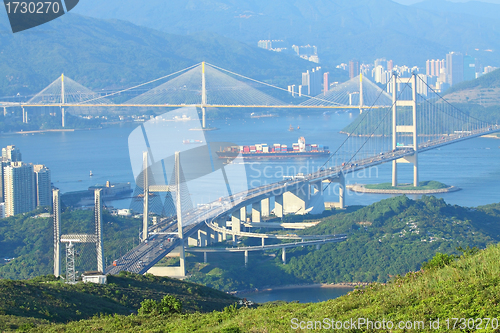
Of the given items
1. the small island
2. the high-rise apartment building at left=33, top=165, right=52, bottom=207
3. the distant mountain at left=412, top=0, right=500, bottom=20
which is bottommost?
the small island

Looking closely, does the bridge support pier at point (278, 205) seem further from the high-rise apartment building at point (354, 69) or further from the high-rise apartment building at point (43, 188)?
the high-rise apartment building at point (354, 69)

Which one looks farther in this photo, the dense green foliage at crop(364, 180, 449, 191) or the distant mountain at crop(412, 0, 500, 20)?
the distant mountain at crop(412, 0, 500, 20)

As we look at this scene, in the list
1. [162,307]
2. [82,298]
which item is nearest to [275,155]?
[82,298]

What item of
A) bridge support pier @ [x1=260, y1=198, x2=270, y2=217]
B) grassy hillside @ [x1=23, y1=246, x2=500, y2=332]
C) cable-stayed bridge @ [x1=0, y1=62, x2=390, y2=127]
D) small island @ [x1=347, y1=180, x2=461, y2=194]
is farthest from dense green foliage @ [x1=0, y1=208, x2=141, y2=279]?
cable-stayed bridge @ [x1=0, y1=62, x2=390, y2=127]

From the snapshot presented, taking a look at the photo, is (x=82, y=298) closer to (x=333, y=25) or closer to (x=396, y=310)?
(x=396, y=310)

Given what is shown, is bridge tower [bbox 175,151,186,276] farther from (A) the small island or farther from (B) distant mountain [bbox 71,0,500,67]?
(B) distant mountain [bbox 71,0,500,67]

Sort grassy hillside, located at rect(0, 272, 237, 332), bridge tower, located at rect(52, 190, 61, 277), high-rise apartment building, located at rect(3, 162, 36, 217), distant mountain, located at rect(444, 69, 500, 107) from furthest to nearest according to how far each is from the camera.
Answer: distant mountain, located at rect(444, 69, 500, 107)
high-rise apartment building, located at rect(3, 162, 36, 217)
bridge tower, located at rect(52, 190, 61, 277)
grassy hillside, located at rect(0, 272, 237, 332)

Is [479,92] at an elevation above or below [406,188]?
above
